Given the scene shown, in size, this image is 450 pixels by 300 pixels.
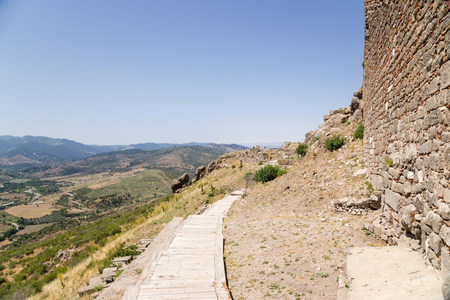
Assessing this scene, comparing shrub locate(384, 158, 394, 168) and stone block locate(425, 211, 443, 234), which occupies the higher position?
shrub locate(384, 158, 394, 168)

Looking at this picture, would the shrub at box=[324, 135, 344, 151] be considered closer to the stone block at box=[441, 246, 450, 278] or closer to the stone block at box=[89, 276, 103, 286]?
the stone block at box=[441, 246, 450, 278]

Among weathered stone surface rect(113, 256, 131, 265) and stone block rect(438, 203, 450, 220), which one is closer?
stone block rect(438, 203, 450, 220)

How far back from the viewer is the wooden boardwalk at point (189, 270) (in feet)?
17.4

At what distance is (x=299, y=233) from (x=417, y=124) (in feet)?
16.2

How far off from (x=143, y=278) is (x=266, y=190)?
32.0 feet

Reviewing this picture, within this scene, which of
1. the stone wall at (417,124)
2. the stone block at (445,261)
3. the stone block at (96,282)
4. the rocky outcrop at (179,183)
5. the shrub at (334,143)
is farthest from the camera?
the rocky outcrop at (179,183)

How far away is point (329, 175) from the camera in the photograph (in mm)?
11766

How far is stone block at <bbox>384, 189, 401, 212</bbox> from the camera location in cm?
509

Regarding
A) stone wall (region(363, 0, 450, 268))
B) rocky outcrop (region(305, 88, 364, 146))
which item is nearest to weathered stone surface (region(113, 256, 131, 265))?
stone wall (region(363, 0, 450, 268))

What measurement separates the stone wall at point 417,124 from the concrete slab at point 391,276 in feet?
0.91

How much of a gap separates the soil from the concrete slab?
0.81m

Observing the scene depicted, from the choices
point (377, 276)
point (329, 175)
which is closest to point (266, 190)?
point (329, 175)

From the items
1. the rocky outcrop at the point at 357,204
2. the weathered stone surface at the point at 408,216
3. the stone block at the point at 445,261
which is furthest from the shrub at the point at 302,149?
the stone block at the point at 445,261

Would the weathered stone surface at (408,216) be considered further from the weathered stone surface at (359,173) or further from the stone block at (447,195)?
the weathered stone surface at (359,173)
